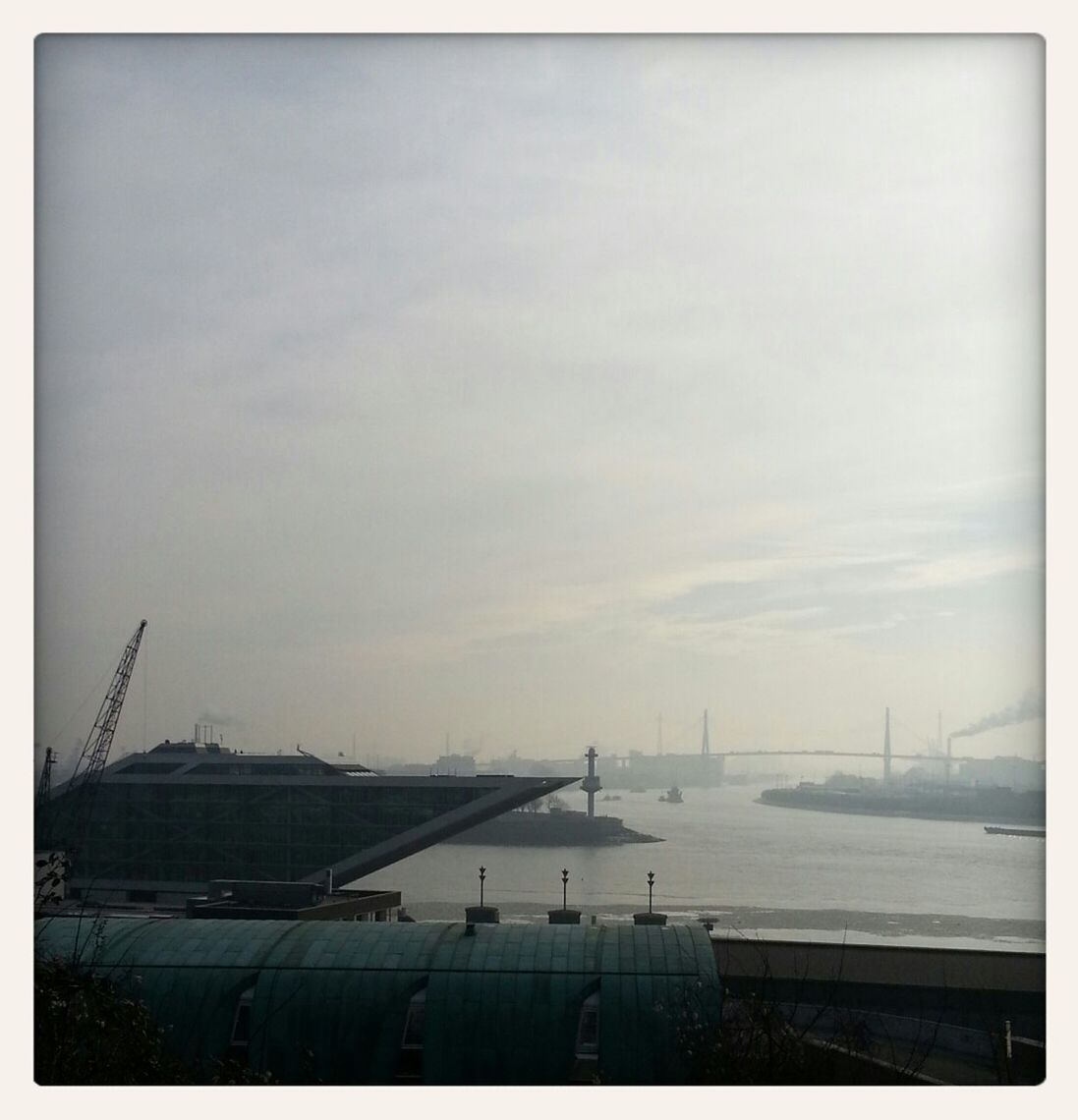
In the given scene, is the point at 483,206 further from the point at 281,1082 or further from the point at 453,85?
the point at 281,1082

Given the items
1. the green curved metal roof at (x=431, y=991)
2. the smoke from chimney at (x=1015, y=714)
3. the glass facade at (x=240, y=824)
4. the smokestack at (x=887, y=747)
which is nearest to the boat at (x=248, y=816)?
the glass facade at (x=240, y=824)

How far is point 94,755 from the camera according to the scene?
5.78 meters

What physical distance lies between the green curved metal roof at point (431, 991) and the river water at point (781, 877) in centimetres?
35

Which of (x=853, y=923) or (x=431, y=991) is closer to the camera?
(x=431, y=991)

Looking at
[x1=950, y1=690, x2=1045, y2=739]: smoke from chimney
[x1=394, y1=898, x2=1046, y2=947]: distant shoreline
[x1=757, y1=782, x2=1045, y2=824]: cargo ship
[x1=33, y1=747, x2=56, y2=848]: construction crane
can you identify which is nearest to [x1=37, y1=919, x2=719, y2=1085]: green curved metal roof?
[x1=394, y1=898, x2=1046, y2=947]: distant shoreline

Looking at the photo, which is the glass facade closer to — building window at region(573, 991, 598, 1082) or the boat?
the boat

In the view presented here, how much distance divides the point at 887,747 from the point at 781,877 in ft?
2.27

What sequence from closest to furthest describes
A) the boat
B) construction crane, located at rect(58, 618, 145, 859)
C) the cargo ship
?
the cargo ship < construction crane, located at rect(58, 618, 145, 859) < the boat

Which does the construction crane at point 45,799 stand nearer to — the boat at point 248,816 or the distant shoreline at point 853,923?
the boat at point 248,816

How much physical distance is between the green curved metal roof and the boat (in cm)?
35

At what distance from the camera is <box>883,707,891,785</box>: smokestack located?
18.9 feet

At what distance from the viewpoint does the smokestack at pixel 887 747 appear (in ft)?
18.9

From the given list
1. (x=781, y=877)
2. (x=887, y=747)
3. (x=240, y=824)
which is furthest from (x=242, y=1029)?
(x=887, y=747)

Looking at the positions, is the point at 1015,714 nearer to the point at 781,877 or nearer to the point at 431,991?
the point at 781,877
